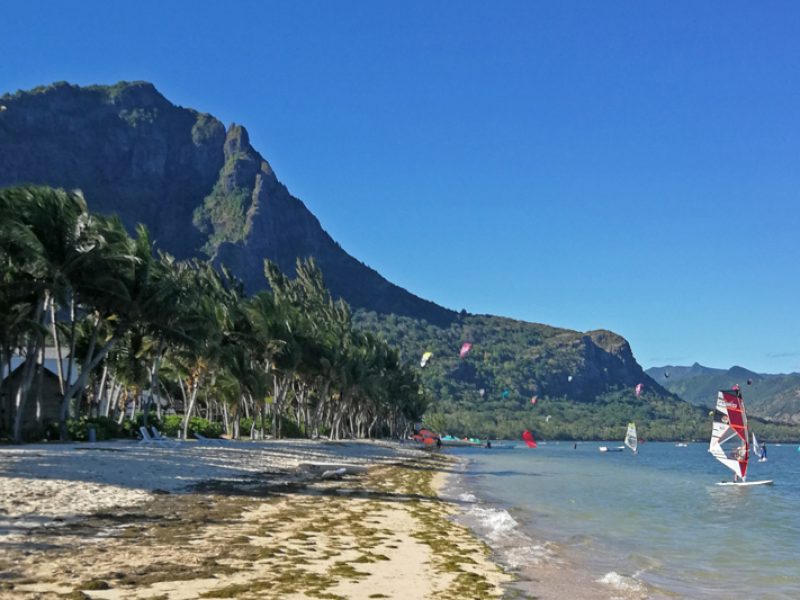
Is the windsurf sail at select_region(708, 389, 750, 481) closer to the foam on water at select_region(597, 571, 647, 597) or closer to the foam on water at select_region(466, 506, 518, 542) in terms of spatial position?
the foam on water at select_region(466, 506, 518, 542)

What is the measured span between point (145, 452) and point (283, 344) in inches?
1028

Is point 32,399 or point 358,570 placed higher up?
point 32,399

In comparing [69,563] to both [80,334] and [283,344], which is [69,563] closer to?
[80,334]

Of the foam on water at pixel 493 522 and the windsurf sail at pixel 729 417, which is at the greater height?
the windsurf sail at pixel 729 417

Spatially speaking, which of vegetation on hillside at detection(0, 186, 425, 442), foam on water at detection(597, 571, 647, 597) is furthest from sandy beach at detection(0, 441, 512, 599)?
vegetation on hillside at detection(0, 186, 425, 442)

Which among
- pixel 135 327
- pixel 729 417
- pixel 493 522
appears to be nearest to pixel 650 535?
pixel 493 522

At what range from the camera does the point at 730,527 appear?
24391mm

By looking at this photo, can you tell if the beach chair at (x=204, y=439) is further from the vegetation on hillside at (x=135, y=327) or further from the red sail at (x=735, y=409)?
the red sail at (x=735, y=409)

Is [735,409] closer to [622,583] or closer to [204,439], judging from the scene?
[622,583]

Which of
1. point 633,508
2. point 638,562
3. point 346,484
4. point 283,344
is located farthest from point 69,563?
point 283,344

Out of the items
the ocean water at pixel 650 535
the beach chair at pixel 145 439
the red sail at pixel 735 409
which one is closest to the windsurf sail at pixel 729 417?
the red sail at pixel 735 409

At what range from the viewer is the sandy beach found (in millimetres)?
9742

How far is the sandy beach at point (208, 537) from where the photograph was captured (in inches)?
384

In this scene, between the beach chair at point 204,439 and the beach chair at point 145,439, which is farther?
the beach chair at point 204,439
